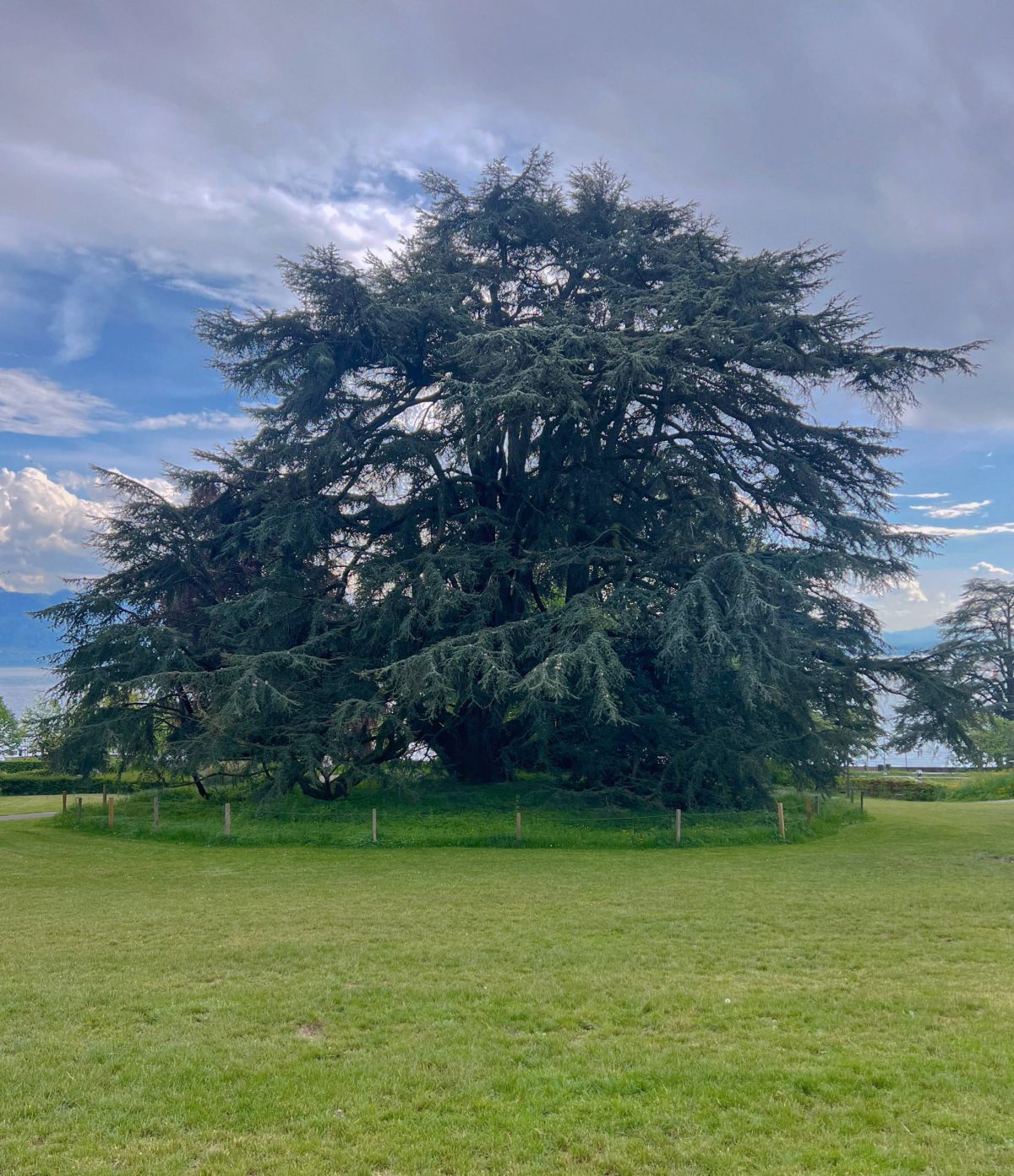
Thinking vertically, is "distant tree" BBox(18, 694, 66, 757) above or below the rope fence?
above

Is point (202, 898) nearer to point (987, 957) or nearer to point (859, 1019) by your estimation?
point (859, 1019)

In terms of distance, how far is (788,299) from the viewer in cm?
2141

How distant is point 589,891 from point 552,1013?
6176 millimetres

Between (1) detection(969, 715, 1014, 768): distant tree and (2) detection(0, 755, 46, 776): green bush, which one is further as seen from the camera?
(1) detection(969, 715, 1014, 768): distant tree

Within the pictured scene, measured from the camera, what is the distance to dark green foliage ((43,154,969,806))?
19703mm

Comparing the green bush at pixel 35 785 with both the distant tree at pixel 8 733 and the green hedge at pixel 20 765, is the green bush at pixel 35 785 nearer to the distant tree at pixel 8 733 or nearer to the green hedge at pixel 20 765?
the green hedge at pixel 20 765

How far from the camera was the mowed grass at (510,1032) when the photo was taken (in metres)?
4.60

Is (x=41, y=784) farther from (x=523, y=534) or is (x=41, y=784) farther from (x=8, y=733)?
(x=523, y=534)

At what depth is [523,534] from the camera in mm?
23797

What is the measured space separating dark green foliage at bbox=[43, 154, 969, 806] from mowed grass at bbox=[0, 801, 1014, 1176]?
776 centimetres

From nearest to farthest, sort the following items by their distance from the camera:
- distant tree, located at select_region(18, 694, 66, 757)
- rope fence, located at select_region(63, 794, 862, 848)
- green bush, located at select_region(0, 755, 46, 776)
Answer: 1. rope fence, located at select_region(63, 794, 862, 848)
2. distant tree, located at select_region(18, 694, 66, 757)
3. green bush, located at select_region(0, 755, 46, 776)

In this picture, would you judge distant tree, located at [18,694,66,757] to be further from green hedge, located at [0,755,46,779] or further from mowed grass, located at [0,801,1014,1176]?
green hedge, located at [0,755,46,779]

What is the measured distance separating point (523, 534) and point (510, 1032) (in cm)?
1823

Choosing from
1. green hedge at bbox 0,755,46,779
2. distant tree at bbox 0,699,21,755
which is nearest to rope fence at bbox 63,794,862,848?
green hedge at bbox 0,755,46,779
